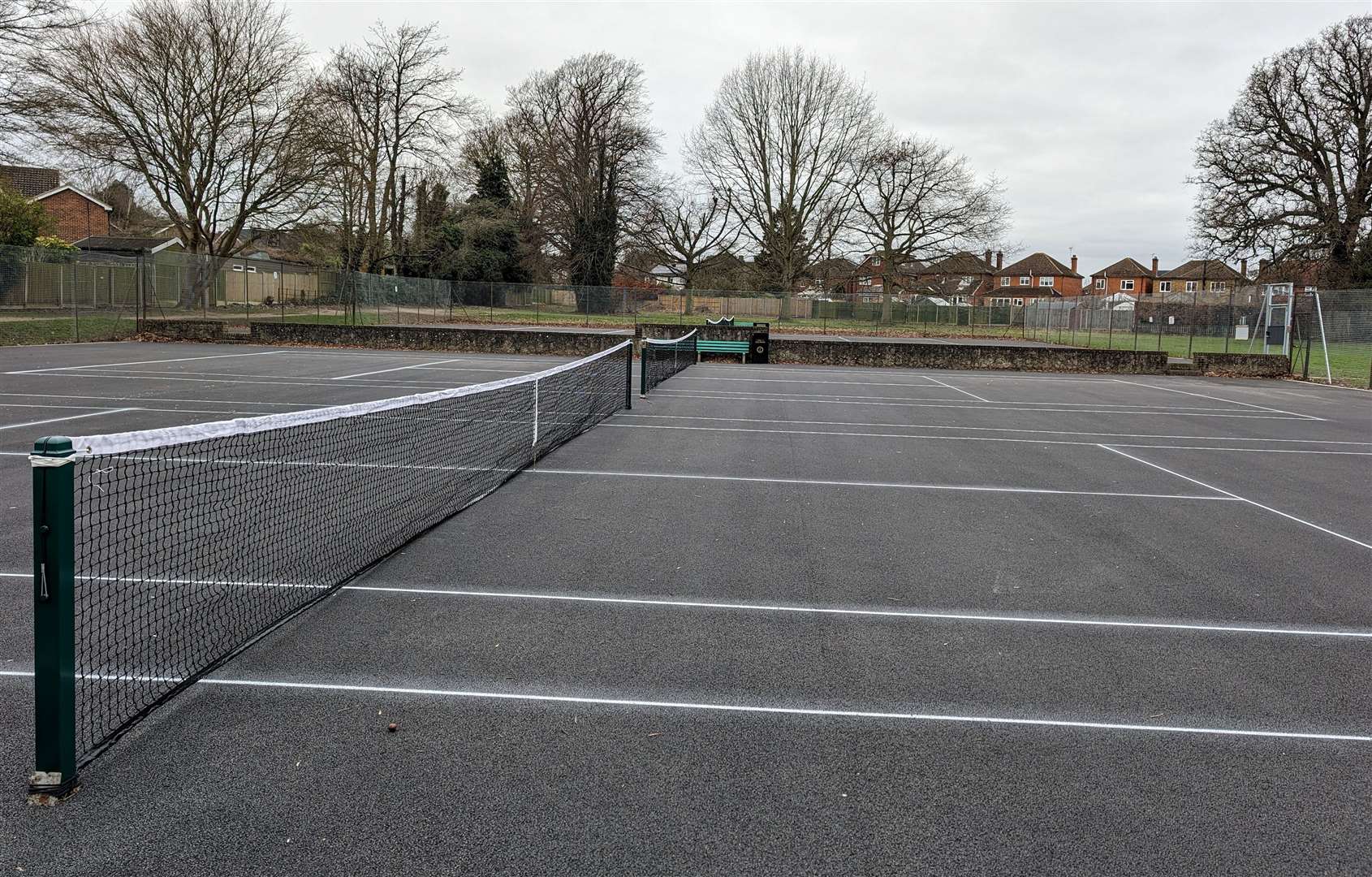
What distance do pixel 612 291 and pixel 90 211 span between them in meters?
38.5

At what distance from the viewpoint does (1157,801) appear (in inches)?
151

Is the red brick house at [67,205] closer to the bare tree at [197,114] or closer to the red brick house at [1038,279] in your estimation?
the bare tree at [197,114]

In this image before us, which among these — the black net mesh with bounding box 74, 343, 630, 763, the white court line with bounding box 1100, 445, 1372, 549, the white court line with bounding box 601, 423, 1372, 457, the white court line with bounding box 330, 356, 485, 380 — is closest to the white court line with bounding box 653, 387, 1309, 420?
the white court line with bounding box 601, 423, 1372, 457

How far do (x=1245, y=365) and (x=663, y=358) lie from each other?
20.4 m

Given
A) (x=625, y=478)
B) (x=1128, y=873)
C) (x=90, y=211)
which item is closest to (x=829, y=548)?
(x=625, y=478)

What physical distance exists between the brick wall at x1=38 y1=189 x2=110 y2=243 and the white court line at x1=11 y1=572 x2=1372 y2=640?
65.6m

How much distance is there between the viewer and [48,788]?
11.8 ft

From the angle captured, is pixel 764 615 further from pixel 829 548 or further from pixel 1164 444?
pixel 1164 444

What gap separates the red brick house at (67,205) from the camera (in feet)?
190

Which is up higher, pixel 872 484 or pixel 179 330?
pixel 179 330

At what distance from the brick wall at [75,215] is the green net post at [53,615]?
222ft

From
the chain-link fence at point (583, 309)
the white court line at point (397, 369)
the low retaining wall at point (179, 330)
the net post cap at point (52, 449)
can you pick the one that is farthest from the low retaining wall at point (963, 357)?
the net post cap at point (52, 449)

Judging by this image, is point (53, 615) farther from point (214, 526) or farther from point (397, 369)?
point (397, 369)

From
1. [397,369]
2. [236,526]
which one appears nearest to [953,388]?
[397,369]
